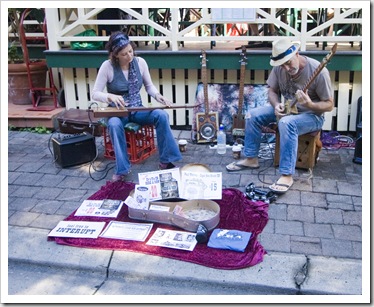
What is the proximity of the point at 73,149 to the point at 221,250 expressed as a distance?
2.01 meters

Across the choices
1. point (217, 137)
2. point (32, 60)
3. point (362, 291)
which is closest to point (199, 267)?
point (362, 291)

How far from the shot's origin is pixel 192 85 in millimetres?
5312

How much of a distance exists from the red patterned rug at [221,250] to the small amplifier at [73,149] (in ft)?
2.25

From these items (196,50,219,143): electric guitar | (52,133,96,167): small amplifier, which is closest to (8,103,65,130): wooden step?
(52,133,96,167): small amplifier

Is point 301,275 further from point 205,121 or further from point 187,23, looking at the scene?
point 187,23

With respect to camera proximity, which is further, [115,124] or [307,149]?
[307,149]

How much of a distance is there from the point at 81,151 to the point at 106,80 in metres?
0.74

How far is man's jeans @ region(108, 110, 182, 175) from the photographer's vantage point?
398 centimetres

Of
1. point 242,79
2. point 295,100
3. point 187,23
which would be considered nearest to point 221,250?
point 295,100

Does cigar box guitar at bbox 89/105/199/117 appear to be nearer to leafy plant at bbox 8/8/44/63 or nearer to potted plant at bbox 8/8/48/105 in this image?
potted plant at bbox 8/8/48/105

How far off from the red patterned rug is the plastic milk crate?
0.63m

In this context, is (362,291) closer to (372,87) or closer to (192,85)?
(372,87)

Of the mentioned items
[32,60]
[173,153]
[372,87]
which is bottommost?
[173,153]

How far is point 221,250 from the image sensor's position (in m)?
2.96
